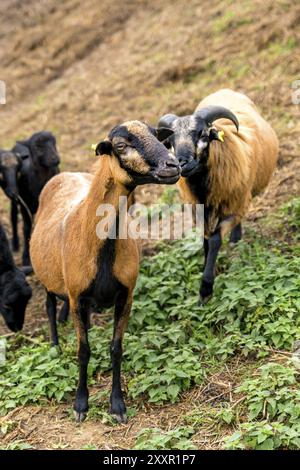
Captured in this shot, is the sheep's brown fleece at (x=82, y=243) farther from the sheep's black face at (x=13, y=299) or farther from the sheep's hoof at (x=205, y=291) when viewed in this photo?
the sheep's hoof at (x=205, y=291)

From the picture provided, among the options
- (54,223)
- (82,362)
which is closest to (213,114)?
(54,223)

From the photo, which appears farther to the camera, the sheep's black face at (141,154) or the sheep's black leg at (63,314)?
the sheep's black leg at (63,314)

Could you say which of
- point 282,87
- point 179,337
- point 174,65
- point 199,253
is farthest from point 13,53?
point 179,337

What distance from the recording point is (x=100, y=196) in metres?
5.90

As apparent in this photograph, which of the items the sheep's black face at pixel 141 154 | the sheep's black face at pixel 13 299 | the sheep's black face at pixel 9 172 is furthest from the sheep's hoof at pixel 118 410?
the sheep's black face at pixel 9 172

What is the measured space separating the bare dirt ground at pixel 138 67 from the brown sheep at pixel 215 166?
137cm

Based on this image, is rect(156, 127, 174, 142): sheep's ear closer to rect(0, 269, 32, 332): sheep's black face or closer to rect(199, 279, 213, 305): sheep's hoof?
rect(199, 279, 213, 305): sheep's hoof

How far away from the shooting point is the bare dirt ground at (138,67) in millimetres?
11891

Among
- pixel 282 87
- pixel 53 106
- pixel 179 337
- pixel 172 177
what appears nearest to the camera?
pixel 172 177

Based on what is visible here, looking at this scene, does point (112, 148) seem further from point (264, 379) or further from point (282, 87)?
point (282, 87)

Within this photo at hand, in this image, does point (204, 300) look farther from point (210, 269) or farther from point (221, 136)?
point (221, 136)

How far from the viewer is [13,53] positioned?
18859 mm

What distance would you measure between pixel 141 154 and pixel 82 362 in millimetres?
1934

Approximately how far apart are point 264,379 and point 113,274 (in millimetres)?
1438
